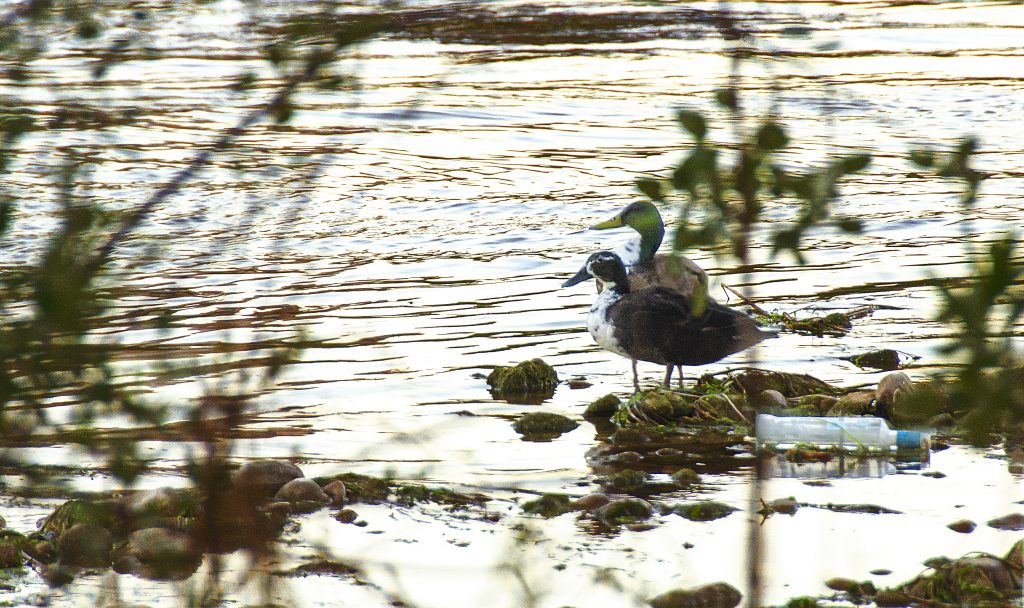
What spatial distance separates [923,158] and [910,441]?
3584mm

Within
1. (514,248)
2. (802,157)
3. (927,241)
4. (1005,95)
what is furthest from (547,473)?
(1005,95)

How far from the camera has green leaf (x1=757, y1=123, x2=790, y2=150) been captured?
2035mm

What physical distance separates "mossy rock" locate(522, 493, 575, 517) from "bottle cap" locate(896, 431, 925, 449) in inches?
64.6

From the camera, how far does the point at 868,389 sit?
22.1 feet

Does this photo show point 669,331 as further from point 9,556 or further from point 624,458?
point 9,556

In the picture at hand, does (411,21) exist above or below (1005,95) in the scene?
above

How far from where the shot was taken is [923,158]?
7.63 ft

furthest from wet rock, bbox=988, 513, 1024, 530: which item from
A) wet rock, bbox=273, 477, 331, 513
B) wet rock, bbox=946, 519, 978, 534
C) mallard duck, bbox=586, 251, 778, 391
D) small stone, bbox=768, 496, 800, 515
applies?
wet rock, bbox=273, 477, 331, 513

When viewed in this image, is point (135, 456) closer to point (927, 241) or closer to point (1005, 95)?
point (927, 241)

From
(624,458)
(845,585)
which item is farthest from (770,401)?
(845,585)

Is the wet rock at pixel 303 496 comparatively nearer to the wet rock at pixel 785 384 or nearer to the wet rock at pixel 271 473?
the wet rock at pixel 271 473

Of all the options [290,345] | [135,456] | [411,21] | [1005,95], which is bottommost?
[1005,95]

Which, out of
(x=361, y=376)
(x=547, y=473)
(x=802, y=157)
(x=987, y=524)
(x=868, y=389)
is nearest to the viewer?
(x=987, y=524)

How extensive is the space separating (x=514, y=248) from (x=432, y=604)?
258 inches
